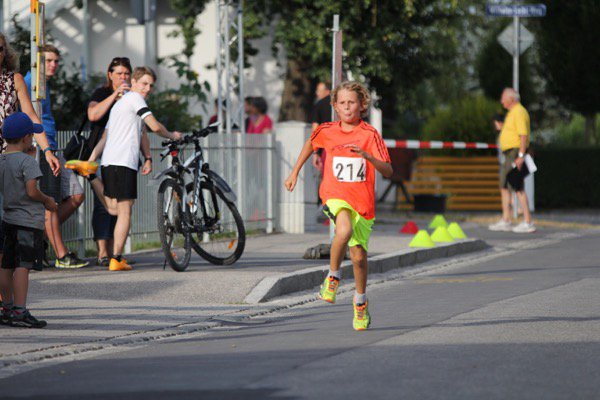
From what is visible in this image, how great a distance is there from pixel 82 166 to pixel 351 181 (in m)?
4.02

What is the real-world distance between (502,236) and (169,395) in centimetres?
1272

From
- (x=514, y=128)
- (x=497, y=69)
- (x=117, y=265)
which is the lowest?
(x=117, y=265)

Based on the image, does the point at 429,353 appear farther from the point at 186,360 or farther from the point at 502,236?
the point at 502,236

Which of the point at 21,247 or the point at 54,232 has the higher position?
the point at 21,247

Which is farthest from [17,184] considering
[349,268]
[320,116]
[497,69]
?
[497,69]

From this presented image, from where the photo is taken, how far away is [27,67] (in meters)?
15.9

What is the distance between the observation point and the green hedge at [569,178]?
25.6 m

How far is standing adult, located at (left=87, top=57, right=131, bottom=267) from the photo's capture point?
41.8 ft

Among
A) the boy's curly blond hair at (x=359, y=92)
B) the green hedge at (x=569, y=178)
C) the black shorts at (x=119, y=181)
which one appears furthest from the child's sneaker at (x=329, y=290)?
the green hedge at (x=569, y=178)

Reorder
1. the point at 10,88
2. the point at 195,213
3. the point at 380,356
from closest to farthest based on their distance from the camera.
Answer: the point at 380,356
the point at 10,88
the point at 195,213

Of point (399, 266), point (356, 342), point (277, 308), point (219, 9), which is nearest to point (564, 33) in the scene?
point (219, 9)

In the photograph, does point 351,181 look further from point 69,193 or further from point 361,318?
point 69,193

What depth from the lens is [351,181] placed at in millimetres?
9273

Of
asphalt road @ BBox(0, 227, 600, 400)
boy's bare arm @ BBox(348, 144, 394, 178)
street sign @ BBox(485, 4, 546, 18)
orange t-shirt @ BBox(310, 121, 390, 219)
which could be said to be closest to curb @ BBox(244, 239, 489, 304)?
asphalt road @ BBox(0, 227, 600, 400)
